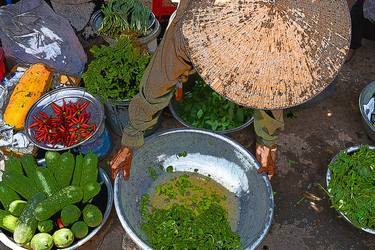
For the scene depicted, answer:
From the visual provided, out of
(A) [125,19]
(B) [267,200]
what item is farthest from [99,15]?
(B) [267,200]

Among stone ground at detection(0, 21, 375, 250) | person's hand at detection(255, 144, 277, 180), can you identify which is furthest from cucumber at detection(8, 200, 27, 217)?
person's hand at detection(255, 144, 277, 180)

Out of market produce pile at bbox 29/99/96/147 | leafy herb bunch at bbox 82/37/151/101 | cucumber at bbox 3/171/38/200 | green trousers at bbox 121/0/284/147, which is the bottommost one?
cucumber at bbox 3/171/38/200

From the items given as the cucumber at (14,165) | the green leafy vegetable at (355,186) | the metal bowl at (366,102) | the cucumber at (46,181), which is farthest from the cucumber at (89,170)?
the metal bowl at (366,102)

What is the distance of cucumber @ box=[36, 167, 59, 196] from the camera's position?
10.8 feet

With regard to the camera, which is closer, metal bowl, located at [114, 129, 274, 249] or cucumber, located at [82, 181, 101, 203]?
metal bowl, located at [114, 129, 274, 249]

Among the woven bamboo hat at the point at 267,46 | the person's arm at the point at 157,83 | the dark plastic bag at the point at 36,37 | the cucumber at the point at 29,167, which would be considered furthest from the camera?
the dark plastic bag at the point at 36,37

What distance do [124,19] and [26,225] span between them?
192 centimetres

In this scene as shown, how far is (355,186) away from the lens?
3.44 metres

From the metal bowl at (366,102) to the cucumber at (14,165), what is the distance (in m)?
2.88

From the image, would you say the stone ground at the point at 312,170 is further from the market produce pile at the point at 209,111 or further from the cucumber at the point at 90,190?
the cucumber at the point at 90,190

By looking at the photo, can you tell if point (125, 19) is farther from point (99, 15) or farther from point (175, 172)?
point (175, 172)

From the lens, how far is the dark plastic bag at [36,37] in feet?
13.4

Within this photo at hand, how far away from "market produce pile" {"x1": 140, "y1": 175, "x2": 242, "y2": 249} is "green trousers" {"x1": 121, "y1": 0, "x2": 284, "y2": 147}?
24.6 inches

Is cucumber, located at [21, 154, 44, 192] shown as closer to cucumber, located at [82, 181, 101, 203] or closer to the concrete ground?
cucumber, located at [82, 181, 101, 203]
